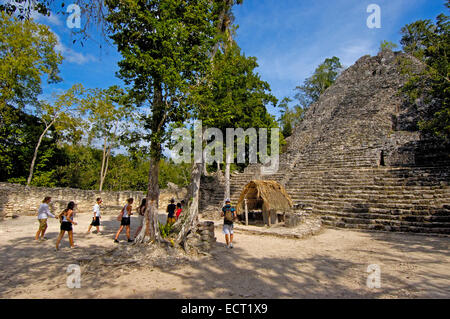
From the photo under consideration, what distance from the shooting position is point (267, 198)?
9.97 metres

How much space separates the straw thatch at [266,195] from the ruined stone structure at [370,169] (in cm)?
120

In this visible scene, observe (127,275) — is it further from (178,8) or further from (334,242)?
(178,8)

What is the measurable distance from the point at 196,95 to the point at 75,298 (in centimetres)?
459

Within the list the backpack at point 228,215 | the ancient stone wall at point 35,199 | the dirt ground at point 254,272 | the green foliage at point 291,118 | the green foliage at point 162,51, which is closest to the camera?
the dirt ground at point 254,272

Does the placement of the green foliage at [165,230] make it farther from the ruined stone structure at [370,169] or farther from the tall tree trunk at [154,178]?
the ruined stone structure at [370,169]

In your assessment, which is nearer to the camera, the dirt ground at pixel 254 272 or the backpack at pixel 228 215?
the dirt ground at pixel 254 272

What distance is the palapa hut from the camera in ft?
33.0

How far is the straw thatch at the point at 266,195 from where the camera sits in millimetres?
10031

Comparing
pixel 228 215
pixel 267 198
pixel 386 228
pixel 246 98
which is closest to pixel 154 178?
pixel 228 215

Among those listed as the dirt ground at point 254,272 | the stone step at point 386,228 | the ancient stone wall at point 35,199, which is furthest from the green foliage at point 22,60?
the stone step at point 386,228

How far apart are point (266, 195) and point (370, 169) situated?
270 inches

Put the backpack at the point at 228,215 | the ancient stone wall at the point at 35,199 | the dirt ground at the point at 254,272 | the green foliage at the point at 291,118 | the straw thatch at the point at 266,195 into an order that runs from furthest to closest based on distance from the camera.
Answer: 1. the green foliage at the point at 291,118
2. the ancient stone wall at the point at 35,199
3. the straw thatch at the point at 266,195
4. the backpack at the point at 228,215
5. the dirt ground at the point at 254,272

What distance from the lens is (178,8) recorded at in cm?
644

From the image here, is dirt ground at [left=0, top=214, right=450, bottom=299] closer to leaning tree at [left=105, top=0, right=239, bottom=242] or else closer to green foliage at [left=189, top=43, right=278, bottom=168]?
leaning tree at [left=105, top=0, right=239, bottom=242]
